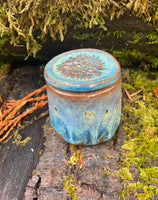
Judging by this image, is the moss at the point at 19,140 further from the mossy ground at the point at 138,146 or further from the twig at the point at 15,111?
the mossy ground at the point at 138,146

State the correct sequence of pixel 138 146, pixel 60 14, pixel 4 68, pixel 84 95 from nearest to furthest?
pixel 84 95
pixel 138 146
pixel 60 14
pixel 4 68

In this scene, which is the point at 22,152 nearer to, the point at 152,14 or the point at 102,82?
the point at 102,82

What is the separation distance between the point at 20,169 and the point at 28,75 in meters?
0.99

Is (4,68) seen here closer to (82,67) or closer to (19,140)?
(19,140)

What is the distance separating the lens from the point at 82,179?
1.31m

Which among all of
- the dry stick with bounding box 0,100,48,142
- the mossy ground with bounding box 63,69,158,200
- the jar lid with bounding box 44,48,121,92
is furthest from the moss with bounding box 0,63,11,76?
the mossy ground with bounding box 63,69,158,200

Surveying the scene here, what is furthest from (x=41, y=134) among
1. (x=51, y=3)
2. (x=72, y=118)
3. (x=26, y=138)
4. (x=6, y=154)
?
(x=51, y=3)

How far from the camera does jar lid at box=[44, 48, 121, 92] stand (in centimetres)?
120

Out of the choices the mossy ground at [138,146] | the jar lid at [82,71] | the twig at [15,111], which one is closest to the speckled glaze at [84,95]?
the jar lid at [82,71]

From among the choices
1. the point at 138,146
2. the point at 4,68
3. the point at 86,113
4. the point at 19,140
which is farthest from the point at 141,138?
the point at 4,68

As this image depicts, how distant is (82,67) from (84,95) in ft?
0.70

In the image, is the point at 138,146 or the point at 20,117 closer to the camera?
the point at 138,146

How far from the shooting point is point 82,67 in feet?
4.37

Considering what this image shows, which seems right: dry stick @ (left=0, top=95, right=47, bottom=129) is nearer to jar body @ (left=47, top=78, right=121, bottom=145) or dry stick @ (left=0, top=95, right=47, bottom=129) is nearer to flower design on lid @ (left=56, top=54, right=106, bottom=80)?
jar body @ (left=47, top=78, right=121, bottom=145)
